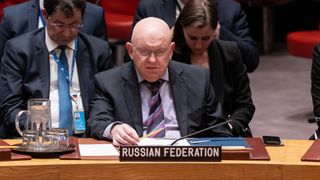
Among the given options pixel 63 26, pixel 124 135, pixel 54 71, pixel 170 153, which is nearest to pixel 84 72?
pixel 54 71

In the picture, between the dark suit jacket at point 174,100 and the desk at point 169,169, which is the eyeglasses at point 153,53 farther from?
the desk at point 169,169

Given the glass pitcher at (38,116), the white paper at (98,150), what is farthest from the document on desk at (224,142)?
the glass pitcher at (38,116)

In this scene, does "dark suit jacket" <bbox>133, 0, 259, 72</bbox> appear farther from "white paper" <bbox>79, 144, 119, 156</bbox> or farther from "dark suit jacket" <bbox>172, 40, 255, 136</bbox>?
"white paper" <bbox>79, 144, 119, 156</bbox>

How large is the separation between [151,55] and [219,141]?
524 mm

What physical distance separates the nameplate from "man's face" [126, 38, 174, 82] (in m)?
0.64

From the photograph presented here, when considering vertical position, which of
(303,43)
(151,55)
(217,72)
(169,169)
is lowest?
(303,43)

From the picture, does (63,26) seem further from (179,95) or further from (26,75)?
(179,95)

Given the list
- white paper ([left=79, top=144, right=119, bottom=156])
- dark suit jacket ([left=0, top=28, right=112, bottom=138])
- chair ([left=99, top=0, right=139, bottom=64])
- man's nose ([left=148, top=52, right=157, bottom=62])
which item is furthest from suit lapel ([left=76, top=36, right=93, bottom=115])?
chair ([left=99, top=0, right=139, bottom=64])

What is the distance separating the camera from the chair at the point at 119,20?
27.0ft

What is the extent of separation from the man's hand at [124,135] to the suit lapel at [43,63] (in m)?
0.82

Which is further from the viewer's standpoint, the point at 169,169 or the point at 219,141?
the point at 219,141

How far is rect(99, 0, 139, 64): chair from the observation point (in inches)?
324

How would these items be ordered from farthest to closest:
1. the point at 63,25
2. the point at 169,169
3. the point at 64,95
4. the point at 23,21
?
the point at 23,21 → the point at 64,95 → the point at 63,25 → the point at 169,169

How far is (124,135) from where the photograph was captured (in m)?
3.95
